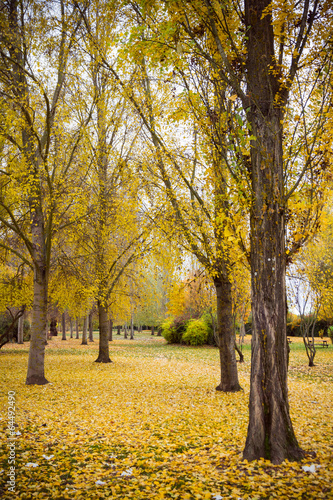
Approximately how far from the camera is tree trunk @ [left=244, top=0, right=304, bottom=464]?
354 centimetres

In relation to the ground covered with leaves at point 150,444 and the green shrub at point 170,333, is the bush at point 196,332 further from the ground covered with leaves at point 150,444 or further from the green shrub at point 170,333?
the ground covered with leaves at point 150,444

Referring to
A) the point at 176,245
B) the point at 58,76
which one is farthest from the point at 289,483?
the point at 58,76

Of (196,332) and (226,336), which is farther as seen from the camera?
(196,332)

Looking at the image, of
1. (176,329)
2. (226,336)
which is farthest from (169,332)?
(226,336)

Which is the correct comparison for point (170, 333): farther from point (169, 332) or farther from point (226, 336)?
point (226, 336)

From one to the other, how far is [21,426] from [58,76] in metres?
8.63

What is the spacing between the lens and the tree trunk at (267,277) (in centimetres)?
354

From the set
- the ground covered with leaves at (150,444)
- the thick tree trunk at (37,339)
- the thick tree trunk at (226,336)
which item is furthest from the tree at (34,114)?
the thick tree trunk at (226,336)

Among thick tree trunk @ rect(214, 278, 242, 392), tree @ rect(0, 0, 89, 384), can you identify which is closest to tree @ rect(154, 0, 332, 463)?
A: thick tree trunk @ rect(214, 278, 242, 392)

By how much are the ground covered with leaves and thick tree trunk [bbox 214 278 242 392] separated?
36 cm

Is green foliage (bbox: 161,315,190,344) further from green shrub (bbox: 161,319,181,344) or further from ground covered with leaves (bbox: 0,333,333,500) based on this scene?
ground covered with leaves (bbox: 0,333,333,500)

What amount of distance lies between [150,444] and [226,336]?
3.68m

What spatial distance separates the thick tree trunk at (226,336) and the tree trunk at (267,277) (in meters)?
3.85

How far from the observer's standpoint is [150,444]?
4.40 m
